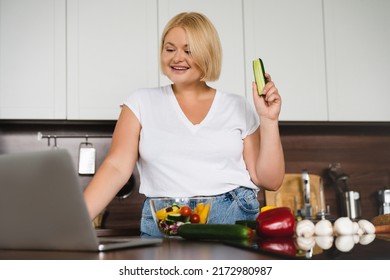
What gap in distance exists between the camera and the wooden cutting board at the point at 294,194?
256 centimetres

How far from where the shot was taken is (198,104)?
4.42 feet

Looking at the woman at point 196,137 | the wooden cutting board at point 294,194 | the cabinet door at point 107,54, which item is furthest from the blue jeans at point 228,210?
the wooden cutting board at point 294,194

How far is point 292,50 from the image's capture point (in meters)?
2.54

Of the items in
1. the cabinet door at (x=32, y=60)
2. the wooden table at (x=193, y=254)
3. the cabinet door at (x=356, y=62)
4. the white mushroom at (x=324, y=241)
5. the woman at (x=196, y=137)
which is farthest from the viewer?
the cabinet door at (x=356, y=62)

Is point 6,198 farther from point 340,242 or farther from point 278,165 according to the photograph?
point 278,165

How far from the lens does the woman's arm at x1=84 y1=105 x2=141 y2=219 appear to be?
110cm

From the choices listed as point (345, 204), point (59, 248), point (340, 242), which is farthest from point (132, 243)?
point (345, 204)

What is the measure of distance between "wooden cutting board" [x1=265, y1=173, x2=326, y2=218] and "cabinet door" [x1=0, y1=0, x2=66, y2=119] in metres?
0.96

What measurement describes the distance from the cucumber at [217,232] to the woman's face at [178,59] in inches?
18.8

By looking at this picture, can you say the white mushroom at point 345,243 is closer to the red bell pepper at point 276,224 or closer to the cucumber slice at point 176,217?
the red bell pepper at point 276,224

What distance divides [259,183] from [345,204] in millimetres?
1464

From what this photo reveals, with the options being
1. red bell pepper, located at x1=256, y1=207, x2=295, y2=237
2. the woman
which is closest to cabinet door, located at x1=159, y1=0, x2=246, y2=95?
the woman

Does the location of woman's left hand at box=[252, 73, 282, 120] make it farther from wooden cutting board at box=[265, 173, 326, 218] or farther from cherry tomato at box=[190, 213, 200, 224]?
wooden cutting board at box=[265, 173, 326, 218]

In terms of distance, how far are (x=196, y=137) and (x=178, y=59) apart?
0.57 ft
